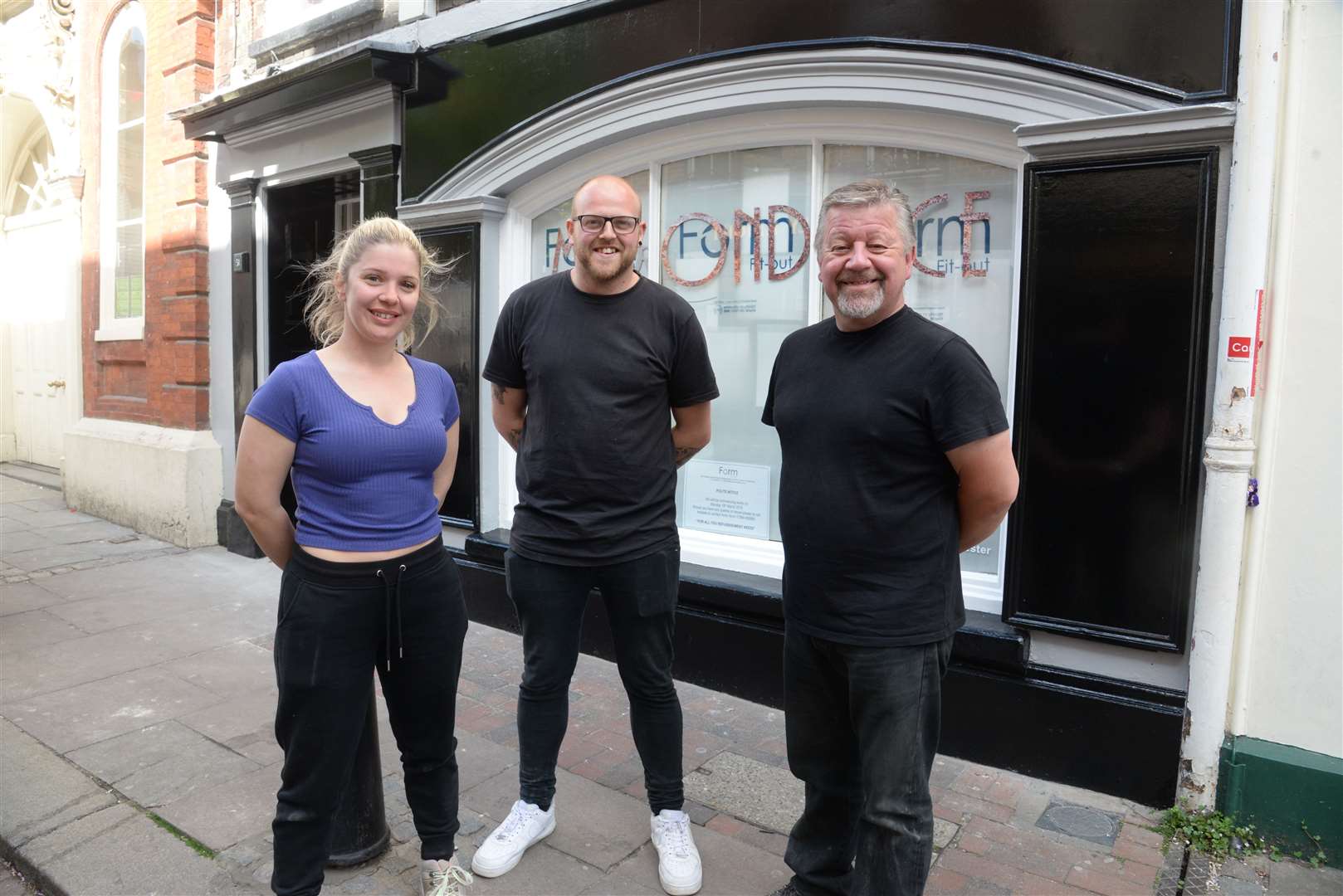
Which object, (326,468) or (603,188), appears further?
(603,188)

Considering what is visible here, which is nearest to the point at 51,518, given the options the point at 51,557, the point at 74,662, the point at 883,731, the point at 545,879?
the point at 51,557

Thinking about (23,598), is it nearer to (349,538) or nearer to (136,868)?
(136,868)

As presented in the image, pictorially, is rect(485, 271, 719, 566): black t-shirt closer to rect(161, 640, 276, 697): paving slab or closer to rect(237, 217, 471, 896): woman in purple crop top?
rect(237, 217, 471, 896): woman in purple crop top

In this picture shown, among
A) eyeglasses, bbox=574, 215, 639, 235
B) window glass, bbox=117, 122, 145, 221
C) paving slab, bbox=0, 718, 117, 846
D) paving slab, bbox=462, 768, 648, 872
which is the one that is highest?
window glass, bbox=117, 122, 145, 221

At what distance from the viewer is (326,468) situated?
2346 millimetres

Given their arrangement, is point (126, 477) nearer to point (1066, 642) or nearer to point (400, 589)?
point (400, 589)

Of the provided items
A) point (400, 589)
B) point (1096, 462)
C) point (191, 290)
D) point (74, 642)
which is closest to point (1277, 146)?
point (1096, 462)

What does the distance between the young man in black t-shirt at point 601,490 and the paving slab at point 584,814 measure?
143 mm

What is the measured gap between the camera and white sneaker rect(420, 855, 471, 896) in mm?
2664

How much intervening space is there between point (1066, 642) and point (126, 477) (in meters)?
7.82

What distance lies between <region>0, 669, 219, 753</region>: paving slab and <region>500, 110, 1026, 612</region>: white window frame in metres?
1.98

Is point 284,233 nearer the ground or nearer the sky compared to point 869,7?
nearer the ground

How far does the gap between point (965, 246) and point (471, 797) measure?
119 inches

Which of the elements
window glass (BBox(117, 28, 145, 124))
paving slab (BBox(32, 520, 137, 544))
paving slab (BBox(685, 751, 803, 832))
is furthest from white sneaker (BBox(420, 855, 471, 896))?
window glass (BBox(117, 28, 145, 124))
